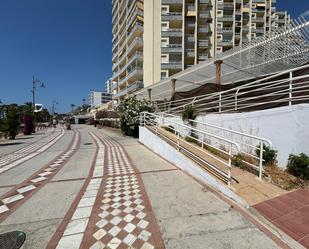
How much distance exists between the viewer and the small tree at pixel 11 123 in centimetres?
1914

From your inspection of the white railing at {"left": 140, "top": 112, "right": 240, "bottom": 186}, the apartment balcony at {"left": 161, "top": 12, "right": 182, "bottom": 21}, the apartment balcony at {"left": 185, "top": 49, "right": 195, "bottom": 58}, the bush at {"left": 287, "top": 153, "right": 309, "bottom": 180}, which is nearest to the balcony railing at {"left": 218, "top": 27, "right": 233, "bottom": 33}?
the apartment balcony at {"left": 185, "top": 49, "right": 195, "bottom": 58}

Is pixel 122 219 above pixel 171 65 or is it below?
below

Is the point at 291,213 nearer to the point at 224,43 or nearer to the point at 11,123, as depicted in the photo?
the point at 11,123

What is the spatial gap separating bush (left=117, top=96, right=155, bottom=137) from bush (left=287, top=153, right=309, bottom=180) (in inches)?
468

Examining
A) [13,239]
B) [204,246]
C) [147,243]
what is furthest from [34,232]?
[204,246]

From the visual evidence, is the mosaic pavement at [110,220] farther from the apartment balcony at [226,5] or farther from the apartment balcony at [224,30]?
the apartment balcony at [226,5]

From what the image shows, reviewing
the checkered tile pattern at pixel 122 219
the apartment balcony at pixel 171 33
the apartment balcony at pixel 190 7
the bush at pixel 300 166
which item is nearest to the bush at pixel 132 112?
the checkered tile pattern at pixel 122 219

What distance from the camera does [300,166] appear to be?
4742 mm

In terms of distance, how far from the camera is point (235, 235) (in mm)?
2881

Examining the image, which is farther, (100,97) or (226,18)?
(100,97)

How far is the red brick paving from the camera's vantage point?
2888 millimetres

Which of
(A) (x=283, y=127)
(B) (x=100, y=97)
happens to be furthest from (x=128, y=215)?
(B) (x=100, y=97)

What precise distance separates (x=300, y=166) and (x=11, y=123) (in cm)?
2336

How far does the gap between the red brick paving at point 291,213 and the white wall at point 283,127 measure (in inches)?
54.1
